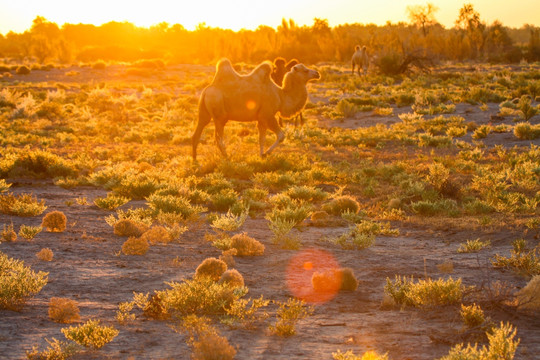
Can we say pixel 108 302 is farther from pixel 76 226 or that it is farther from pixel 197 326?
pixel 76 226

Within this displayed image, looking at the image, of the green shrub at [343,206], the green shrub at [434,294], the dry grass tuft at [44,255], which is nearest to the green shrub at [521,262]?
the green shrub at [434,294]

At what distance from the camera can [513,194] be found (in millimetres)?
9734

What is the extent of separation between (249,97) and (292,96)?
1.29m

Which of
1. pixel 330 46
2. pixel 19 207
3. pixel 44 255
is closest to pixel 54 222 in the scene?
pixel 19 207

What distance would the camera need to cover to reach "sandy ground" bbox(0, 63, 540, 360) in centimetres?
415

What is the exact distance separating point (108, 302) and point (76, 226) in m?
3.47

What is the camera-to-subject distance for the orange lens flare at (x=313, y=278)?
557 cm

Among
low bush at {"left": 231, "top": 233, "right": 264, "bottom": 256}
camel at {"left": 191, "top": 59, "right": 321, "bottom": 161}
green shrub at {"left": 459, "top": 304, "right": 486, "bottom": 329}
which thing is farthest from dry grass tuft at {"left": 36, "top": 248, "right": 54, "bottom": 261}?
camel at {"left": 191, "top": 59, "right": 321, "bottom": 161}

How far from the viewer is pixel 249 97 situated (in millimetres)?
13383

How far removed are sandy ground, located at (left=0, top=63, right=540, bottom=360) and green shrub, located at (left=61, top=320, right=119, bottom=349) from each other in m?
0.07

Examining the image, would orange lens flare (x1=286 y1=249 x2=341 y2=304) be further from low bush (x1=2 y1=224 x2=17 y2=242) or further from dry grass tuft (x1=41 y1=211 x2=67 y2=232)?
low bush (x1=2 y1=224 x2=17 y2=242)

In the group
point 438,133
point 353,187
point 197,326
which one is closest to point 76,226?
point 197,326

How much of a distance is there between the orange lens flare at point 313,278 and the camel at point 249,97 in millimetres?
6892

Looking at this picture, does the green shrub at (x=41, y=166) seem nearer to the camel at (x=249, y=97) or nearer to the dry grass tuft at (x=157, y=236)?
the camel at (x=249, y=97)
